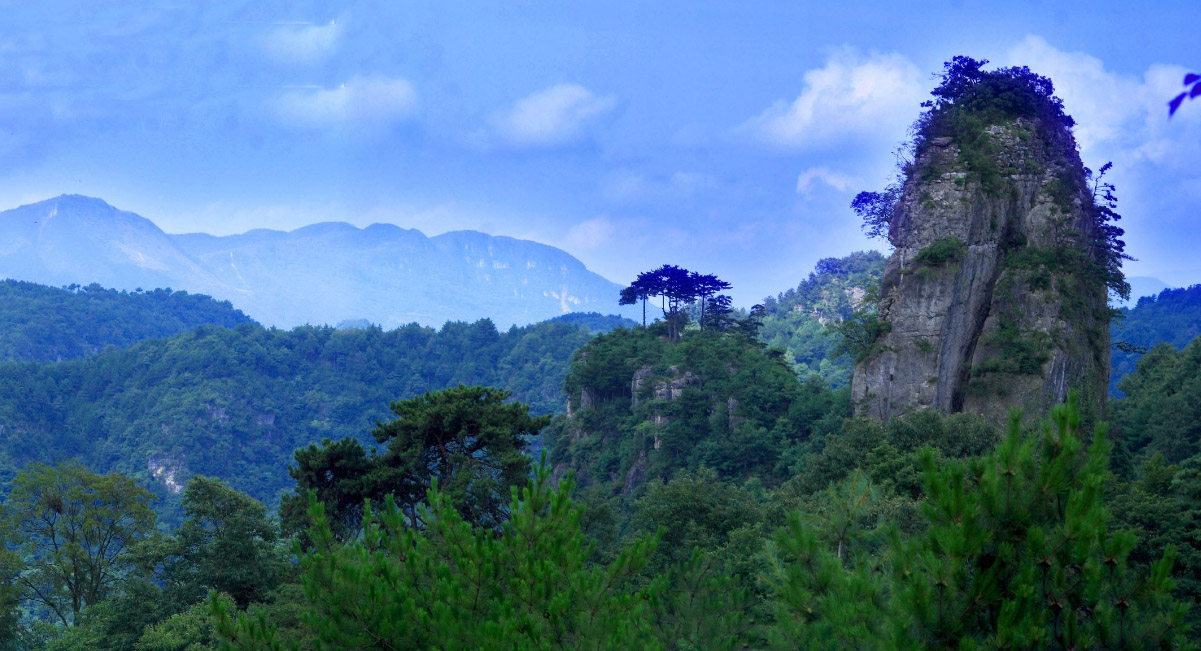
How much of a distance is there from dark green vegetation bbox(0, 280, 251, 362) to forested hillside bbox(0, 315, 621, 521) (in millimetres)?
21454

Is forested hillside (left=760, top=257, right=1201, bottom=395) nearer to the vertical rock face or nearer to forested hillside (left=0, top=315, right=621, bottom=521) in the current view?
forested hillside (left=0, top=315, right=621, bottom=521)

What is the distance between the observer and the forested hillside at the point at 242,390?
83.1m

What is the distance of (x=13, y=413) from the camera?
83.8 m

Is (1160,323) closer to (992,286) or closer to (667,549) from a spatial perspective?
(992,286)

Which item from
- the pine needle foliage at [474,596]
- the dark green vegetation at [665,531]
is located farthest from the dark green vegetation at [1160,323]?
the pine needle foliage at [474,596]

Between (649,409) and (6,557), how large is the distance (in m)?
28.6

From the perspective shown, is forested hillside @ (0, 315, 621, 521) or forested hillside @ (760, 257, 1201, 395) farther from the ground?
forested hillside @ (760, 257, 1201, 395)

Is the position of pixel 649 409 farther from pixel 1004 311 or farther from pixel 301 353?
pixel 301 353

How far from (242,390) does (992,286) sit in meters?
81.8

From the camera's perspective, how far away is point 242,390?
93.1m

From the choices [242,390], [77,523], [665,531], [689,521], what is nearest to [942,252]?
[689,521]

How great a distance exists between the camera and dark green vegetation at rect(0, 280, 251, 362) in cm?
11494

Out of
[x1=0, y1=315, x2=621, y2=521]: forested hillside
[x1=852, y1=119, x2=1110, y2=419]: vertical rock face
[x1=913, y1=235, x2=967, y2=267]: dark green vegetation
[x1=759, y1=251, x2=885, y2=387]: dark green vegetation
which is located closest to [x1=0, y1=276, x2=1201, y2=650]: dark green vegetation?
[x1=852, y1=119, x2=1110, y2=419]: vertical rock face

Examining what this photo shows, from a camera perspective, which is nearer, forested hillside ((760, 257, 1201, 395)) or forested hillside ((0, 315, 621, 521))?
forested hillside ((760, 257, 1201, 395))
